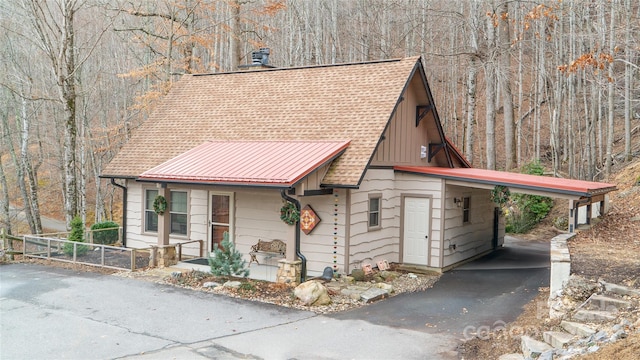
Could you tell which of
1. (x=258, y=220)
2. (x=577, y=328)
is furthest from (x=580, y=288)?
(x=258, y=220)

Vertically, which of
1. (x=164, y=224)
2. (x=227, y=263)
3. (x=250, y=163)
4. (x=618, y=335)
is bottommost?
(x=227, y=263)

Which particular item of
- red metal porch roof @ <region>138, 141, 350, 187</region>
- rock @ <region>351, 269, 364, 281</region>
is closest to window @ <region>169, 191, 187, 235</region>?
red metal porch roof @ <region>138, 141, 350, 187</region>

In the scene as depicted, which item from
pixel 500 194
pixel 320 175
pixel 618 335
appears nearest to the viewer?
pixel 618 335

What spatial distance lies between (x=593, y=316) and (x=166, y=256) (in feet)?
32.7

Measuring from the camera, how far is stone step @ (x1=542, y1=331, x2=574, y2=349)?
635cm

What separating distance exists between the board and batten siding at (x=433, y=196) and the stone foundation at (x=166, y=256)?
6.28 meters

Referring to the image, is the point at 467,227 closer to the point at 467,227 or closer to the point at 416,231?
the point at 467,227

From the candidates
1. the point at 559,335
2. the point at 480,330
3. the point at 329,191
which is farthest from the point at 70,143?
the point at 559,335

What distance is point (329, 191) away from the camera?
460 inches

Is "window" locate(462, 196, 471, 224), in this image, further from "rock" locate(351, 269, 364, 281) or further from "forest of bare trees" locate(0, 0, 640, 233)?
"forest of bare trees" locate(0, 0, 640, 233)

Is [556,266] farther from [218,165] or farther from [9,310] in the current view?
[9,310]

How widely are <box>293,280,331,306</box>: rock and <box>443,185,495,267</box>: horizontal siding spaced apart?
4470mm

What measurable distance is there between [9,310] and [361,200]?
24.7 feet

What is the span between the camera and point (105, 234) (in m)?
16.6
